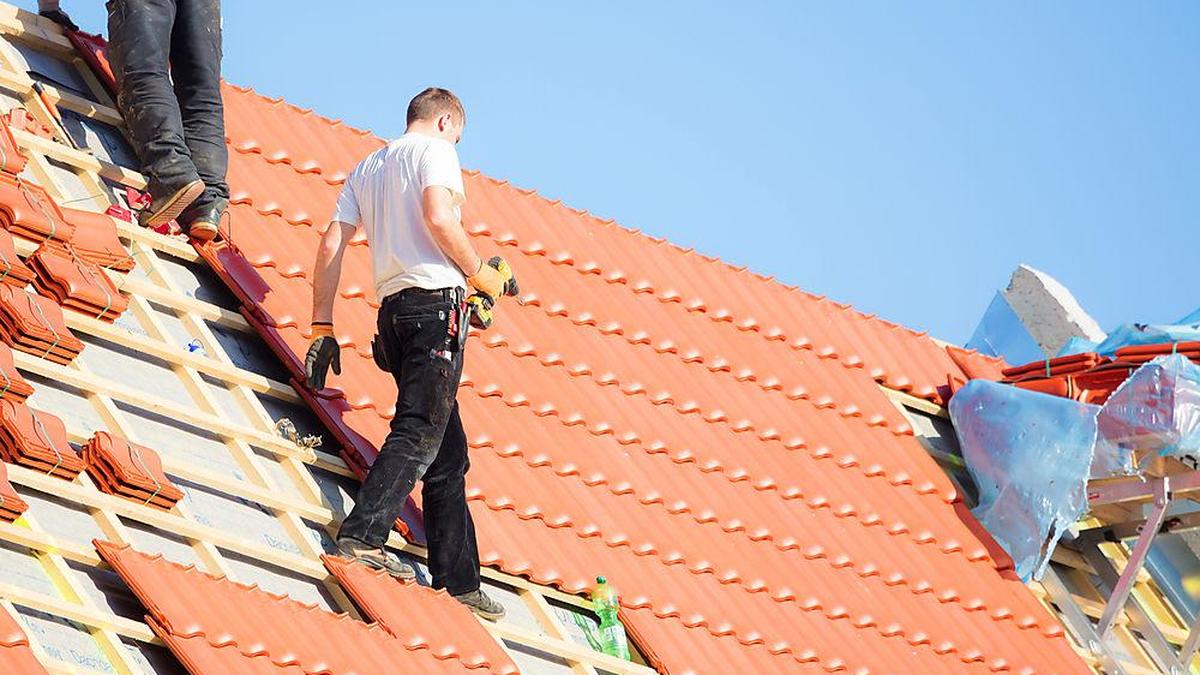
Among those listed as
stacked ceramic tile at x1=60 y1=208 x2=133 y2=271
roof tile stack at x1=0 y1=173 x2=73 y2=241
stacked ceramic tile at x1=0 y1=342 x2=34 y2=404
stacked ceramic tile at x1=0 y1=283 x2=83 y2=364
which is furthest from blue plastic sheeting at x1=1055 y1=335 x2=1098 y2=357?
stacked ceramic tile at x1=0 y1=342 x2=34 y2=404

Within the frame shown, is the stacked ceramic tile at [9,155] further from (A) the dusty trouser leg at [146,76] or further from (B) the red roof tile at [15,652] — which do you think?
(B) the red roof tile at [15,652]

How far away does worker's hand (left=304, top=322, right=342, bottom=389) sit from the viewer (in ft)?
23.2

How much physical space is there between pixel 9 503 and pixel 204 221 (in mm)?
2279

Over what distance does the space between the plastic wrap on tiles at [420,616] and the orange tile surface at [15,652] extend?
1436mm

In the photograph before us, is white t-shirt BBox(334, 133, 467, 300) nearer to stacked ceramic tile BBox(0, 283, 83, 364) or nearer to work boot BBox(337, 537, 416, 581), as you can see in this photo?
work boot BBox(337, 537, 416, 581)

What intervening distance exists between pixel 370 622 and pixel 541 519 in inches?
50.0

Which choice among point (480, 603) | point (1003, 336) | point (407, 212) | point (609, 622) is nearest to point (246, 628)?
point (480, 603)

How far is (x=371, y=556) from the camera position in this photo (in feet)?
22.2

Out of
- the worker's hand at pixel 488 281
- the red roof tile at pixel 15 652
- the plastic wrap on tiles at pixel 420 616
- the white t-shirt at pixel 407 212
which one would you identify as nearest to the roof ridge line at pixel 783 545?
the plastic wrap on tiles at pixel 420 616

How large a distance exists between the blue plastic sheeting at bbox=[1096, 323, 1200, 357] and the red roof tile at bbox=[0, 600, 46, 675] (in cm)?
599

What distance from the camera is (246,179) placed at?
8484mm

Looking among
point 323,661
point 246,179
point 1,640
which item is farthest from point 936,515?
point 1,640

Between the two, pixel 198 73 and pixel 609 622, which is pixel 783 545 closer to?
pixel 609 622

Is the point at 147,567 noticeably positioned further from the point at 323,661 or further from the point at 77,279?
the point at 77,279
